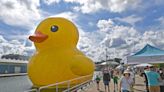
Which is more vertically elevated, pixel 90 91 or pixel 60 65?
pixel 60 65

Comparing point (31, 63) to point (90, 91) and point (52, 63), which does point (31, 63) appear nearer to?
point (52, 63)

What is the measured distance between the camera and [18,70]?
69.2m

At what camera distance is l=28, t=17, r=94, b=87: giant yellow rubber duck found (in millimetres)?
14266

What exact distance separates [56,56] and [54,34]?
3.86ft

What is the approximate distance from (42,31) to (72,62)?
2.37 metres

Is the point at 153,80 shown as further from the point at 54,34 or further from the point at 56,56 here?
the point at 54,34

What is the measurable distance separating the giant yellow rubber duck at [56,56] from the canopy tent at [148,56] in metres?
7.08

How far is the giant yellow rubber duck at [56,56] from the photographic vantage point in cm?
1427

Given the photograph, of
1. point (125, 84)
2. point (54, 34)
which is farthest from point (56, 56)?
point (125, 84)

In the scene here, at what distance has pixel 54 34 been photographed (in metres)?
14.9

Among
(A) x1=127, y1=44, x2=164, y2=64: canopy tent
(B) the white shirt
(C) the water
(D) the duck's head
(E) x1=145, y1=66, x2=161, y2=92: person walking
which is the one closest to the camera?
(B) the white shirt

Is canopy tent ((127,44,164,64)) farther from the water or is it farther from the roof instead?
the water

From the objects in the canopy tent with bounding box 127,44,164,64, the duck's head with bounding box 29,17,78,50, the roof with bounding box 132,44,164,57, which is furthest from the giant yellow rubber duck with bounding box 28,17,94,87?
the roof with bounding box 132,44,164,57

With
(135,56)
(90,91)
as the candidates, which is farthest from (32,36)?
(135,56)
